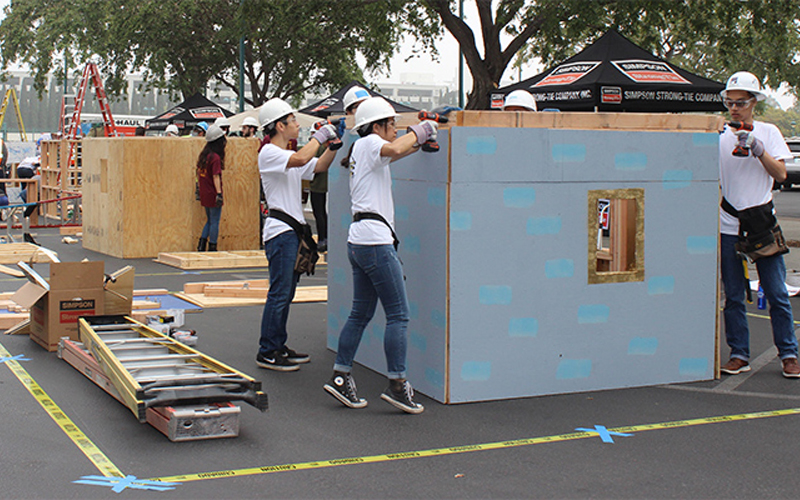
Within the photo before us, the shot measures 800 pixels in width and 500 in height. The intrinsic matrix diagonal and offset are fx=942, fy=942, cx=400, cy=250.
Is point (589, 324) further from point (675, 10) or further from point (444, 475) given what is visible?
point (675, 10)

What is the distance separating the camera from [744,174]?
7.22 meters

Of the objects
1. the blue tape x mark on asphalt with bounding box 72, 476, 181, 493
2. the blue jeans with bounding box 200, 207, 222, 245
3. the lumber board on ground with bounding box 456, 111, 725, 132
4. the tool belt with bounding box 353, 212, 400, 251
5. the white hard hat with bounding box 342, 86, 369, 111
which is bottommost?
the blue tape x mark on asphalt with bounding box 72, 476, 181, 493

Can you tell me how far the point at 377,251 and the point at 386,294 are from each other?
0.29m

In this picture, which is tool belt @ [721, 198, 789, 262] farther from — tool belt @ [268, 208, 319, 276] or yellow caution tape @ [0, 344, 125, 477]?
yellow caution tape @ [0, 344, 125, 477]

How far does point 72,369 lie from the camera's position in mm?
7430

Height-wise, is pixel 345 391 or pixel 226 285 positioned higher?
pixel 226 285

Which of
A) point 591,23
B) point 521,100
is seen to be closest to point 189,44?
point 591,23

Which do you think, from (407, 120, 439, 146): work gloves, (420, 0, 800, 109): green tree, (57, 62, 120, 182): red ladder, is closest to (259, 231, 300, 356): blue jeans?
(407, 120, 439, 146): work gloves

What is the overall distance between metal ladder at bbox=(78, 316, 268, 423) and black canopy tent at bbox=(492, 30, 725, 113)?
744 centimetres

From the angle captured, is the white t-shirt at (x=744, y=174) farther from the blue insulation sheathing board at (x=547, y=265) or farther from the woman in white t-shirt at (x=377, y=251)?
the woman in white t-shirt at (x=377, y=251)

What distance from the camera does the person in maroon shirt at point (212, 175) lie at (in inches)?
576

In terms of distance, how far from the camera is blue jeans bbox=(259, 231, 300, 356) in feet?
24.0

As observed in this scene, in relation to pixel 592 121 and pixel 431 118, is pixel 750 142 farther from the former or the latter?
pixel 431 118

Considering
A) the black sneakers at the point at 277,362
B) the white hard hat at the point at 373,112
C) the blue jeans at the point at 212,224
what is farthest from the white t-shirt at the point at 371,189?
the blue jeans at the point at 212,224
